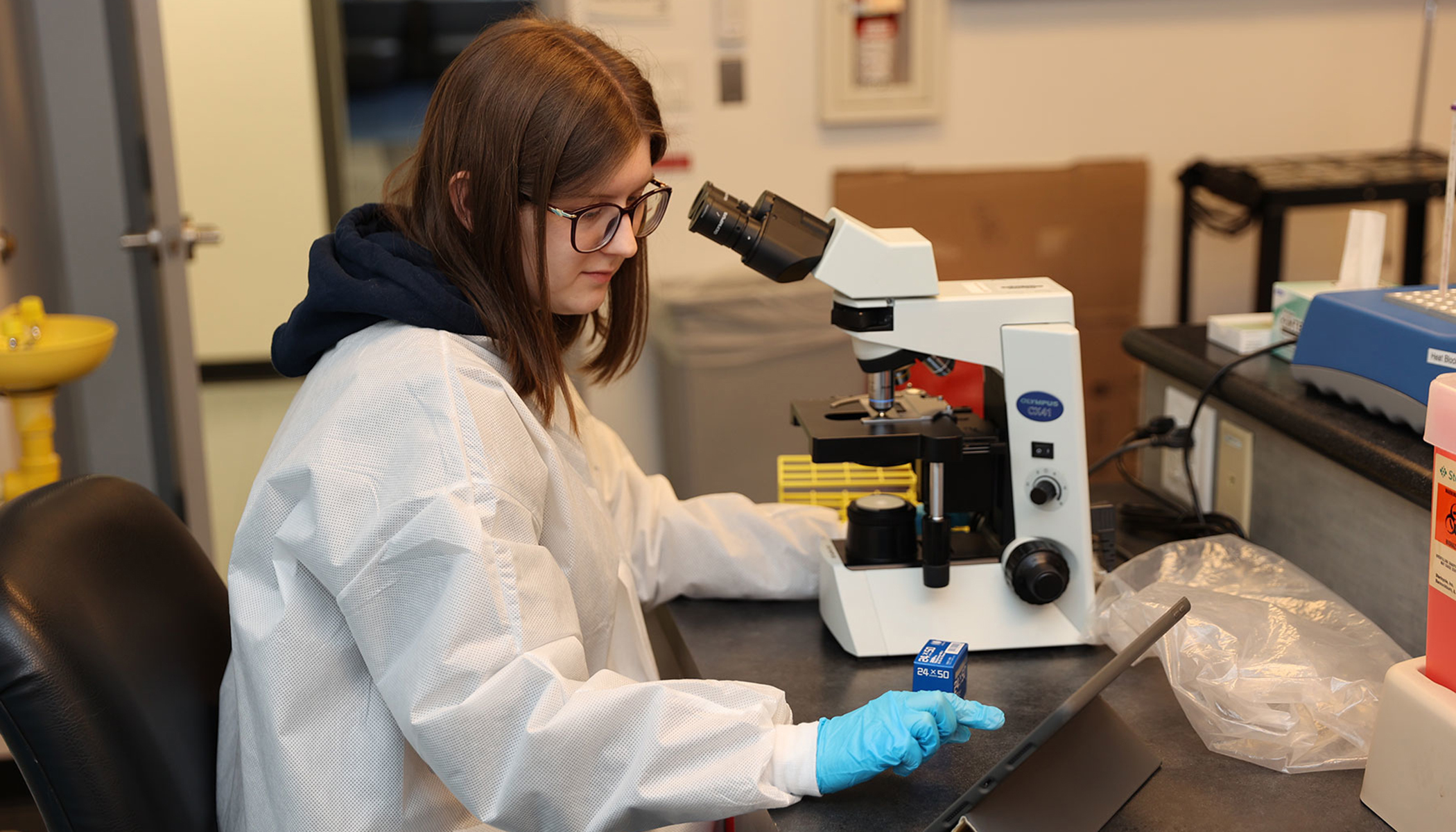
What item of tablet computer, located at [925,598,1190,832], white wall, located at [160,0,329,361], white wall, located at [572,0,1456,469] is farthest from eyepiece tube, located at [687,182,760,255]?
white wall, located at [160,0,329,361]

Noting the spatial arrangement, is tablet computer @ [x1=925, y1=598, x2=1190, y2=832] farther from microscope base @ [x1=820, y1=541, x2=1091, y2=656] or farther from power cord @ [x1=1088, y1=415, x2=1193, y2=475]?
power cord @ [x1=1088, y1=415, x2=1193, y2=475]

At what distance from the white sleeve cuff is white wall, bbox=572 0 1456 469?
214cm

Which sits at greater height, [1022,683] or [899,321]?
[899,321]

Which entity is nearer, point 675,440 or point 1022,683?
point 1022,683

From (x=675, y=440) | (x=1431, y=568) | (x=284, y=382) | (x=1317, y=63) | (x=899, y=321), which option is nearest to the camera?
(x=1431, y=568)

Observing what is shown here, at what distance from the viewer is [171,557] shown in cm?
115

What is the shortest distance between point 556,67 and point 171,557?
0.61 meters

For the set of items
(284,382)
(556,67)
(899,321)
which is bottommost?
(284,382)

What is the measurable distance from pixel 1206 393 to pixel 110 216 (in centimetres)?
210

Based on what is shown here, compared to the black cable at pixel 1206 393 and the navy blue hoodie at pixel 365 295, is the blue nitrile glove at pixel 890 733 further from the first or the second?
the black cable at pixel 1206 393

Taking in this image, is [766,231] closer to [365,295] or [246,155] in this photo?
[365,295]

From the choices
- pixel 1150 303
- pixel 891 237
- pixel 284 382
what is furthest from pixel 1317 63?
pixel 284 382

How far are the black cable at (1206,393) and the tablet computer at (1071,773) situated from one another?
1.78ft

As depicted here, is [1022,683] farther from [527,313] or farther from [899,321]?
[527,313]
